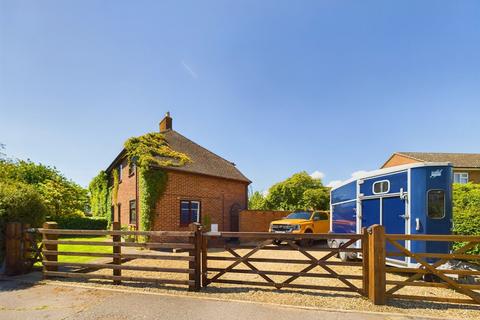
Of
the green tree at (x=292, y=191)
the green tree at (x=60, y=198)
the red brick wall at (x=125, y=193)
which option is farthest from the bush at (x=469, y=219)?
the green tree at (x=60, y=198)

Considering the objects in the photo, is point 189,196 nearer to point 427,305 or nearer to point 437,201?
point 437,201

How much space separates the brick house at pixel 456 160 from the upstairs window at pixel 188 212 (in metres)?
27.2

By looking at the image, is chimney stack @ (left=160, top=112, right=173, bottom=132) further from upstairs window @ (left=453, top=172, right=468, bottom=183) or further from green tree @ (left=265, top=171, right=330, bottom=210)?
upstairs window @ (left=453, top=172, right=468, bottom=183)

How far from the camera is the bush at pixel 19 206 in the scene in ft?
27.7

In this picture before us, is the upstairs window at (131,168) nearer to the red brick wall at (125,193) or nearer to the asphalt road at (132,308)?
the red brick wall at (125,193)

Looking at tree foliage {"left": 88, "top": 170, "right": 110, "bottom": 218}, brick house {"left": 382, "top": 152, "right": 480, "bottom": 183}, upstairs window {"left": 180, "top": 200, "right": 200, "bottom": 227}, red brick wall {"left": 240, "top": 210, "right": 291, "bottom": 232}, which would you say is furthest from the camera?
brick house {"left": 382, "top": 152, "right": 480, "bottom": 183}

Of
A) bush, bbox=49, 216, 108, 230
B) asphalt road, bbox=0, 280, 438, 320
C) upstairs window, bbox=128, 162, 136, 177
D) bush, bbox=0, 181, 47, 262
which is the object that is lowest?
bush, bbox=49, 216, 108, 230

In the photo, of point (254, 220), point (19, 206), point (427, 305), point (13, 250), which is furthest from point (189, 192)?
point (427, 305)

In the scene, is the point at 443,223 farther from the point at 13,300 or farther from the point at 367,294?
the point at 13,300

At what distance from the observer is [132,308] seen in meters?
5.70

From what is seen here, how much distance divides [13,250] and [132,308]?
507 centimetres

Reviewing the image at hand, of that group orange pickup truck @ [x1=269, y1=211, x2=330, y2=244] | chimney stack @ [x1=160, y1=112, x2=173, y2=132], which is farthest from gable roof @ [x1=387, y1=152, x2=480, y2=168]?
chimney stack @ [x1=160, y1=112, x2=173, y2=132]

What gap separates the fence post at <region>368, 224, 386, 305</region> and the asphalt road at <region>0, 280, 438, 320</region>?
0.57m

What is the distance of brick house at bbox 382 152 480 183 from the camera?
3219cm
